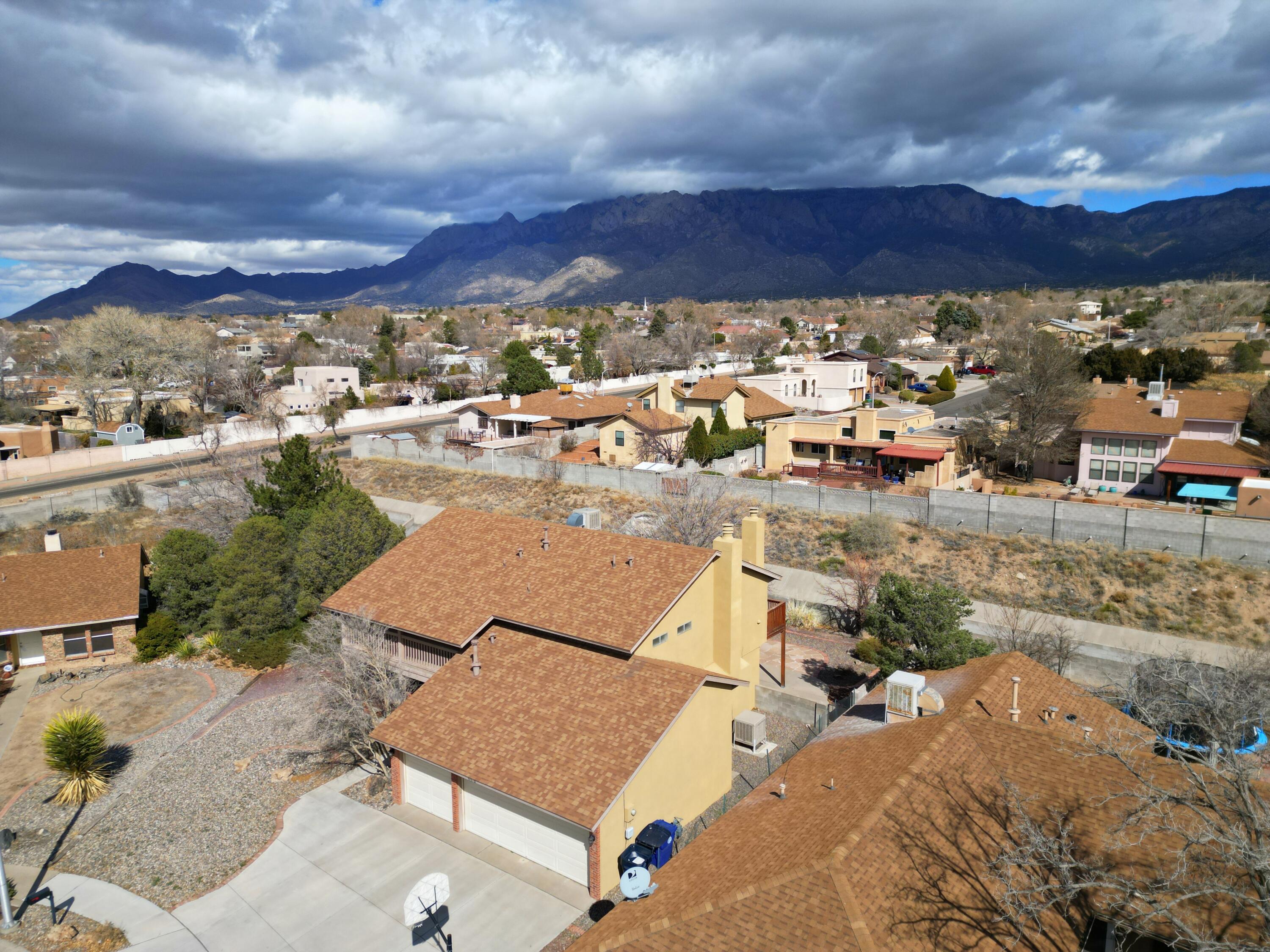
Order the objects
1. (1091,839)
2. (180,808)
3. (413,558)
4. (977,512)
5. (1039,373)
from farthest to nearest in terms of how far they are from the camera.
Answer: (1039,373) → (977,512) → (413,558) → (180,808) → (1091,839)

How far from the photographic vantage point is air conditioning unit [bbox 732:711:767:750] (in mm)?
20938

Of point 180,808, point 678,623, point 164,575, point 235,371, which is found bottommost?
point 180,808

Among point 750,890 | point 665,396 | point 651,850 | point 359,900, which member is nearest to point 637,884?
point 651,850

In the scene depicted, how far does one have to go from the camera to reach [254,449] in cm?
6153

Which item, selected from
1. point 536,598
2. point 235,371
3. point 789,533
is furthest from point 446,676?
point 235,371

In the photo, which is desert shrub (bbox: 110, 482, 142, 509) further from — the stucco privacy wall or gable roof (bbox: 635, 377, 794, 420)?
gable roof (bbox: 635, 377, 794, 420)

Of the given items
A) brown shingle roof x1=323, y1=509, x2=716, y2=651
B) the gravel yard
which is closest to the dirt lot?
brown shingle roof x1=323, y1=509, x2=716, y2=651

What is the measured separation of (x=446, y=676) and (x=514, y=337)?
442ft

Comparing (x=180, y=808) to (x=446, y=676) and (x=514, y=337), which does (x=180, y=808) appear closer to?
(x=446, y=676)

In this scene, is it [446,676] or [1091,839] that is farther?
[446,676]

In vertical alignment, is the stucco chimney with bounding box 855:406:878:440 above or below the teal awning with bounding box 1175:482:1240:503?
above

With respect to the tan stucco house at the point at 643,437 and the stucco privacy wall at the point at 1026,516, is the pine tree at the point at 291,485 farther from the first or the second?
the tan stucco house at the point at 643,437

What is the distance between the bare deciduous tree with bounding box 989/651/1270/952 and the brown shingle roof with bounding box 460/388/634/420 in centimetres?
4818

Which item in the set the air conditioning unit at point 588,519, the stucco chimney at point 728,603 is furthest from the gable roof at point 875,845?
the air conditioning unit at point 588,519
